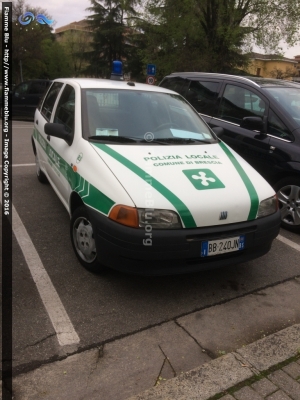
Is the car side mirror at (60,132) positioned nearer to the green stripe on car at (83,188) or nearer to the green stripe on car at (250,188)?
the green stripe on car at (83,188)

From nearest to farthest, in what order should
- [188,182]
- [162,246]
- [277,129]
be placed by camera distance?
[162,246], [188,182], [277,129]

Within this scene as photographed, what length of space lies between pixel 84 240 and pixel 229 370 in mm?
1660

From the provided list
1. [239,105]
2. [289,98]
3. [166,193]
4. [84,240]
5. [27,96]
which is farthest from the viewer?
[27,96]

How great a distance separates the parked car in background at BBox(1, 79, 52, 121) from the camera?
49.3 ft

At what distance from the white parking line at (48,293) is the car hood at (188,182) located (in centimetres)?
103

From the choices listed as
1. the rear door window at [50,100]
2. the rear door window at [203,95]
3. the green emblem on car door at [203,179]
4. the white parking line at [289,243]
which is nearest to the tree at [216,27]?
the rear door window at [203,95]

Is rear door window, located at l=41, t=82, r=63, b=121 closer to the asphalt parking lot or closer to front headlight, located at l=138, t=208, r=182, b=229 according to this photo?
the asphalt parking lot

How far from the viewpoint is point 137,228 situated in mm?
2885

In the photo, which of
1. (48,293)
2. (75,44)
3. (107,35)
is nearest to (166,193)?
(48,293)

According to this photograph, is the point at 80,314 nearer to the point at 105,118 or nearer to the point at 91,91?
the point at 105,118

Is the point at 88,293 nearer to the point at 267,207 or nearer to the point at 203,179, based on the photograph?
the point at 203,179

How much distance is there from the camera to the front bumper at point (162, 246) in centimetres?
288

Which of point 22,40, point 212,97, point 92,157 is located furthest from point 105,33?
point 92,157

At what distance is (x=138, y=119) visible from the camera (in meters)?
4.02
